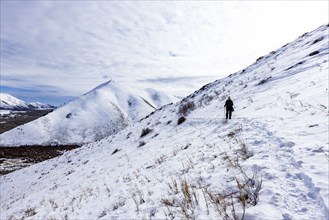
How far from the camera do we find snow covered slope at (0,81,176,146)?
Result: 80181mm

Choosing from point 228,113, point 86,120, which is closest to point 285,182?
point 228,113

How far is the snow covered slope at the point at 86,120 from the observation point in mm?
80181

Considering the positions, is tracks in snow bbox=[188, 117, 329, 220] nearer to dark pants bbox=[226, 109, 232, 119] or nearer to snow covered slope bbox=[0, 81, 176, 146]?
dark pants bbox=[226, 109, 232, 119]

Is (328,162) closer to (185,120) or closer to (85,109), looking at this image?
(185,120)

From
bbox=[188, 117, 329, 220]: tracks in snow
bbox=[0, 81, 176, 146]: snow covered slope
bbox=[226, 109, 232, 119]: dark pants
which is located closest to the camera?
bbox=[188, 117, 329, 220]: tracks in snow

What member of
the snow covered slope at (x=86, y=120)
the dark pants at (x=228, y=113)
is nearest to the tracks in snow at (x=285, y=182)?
the dark pants at (x=228, y=113)

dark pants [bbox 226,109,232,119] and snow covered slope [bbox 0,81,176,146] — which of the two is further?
snow covered slope [bbox 0,81,176,146]

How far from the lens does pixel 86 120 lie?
305ft

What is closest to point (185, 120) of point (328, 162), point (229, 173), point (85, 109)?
point (229, 173)

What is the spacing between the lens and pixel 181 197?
5.19 m

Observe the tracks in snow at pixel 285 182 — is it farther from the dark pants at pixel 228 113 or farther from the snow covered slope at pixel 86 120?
the snow covered slope at pixel 86 120

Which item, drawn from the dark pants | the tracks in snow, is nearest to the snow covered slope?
the dark pants

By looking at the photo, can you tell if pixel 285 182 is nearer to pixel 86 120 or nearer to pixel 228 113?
pixel 228 113

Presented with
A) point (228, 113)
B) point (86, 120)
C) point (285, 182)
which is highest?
point (86, 120)
